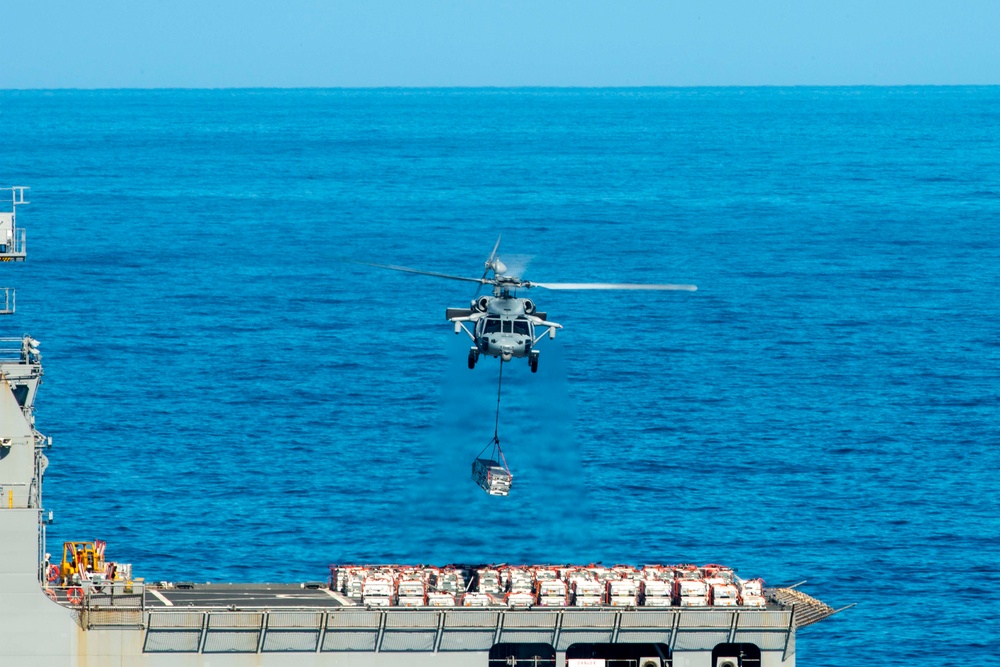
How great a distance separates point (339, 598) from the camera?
6088 cm

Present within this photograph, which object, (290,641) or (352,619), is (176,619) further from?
(352,619)

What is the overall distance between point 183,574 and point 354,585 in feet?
83.8

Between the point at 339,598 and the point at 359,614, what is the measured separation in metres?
4.14

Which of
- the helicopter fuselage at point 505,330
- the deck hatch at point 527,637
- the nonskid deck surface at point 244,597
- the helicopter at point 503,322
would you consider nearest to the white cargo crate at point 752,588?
the deck hatch at point 527,637

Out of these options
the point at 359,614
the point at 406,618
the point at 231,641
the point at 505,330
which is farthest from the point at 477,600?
the point at 505,330

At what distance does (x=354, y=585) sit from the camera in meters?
61.0

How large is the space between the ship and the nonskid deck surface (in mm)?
109

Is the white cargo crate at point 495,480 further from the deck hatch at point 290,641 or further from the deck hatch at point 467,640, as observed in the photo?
the deck hatch at point 290,641

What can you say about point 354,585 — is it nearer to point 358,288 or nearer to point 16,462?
point 16,462

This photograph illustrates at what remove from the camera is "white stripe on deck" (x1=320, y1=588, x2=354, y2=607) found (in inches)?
2349

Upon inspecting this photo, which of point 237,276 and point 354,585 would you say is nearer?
point 354,585

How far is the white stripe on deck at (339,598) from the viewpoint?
196 feet

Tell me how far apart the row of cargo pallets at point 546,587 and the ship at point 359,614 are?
57mm

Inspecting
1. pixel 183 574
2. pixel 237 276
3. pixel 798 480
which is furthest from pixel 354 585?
pixel 237 276
